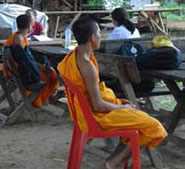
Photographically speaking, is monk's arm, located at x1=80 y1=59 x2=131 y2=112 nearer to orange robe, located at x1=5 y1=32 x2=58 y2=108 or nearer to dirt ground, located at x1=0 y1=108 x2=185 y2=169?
dirt ground, located at x1=0 y1=108 x2=185 y2=169

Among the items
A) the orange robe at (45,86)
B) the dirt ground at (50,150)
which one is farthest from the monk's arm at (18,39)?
the dirt ground at (50,150)

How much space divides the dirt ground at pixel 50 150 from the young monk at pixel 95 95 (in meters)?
0.75

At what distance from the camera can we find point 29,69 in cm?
691

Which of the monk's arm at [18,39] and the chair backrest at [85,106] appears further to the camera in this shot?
the monk's arm at [18,39]

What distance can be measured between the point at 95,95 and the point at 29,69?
101 inches

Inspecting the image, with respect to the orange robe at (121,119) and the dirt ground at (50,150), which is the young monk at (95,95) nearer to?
the orange robe at (121,119)

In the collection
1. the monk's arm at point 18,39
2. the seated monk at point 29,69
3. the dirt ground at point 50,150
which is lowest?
the dirt ground at point 50,150

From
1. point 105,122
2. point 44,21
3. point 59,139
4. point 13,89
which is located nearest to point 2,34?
point 44,21

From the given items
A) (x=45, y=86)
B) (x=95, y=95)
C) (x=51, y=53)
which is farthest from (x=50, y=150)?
(x=95, y=95)

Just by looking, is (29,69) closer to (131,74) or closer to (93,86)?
(131,74)

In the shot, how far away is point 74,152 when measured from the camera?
15.4 ft

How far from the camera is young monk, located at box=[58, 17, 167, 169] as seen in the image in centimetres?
445

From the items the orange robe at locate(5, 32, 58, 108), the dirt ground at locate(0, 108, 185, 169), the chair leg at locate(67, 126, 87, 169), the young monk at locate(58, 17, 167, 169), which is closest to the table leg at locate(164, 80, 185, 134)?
the dirt ground at locate(0, 108, 185, 169)

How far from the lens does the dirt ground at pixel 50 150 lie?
5.41m
